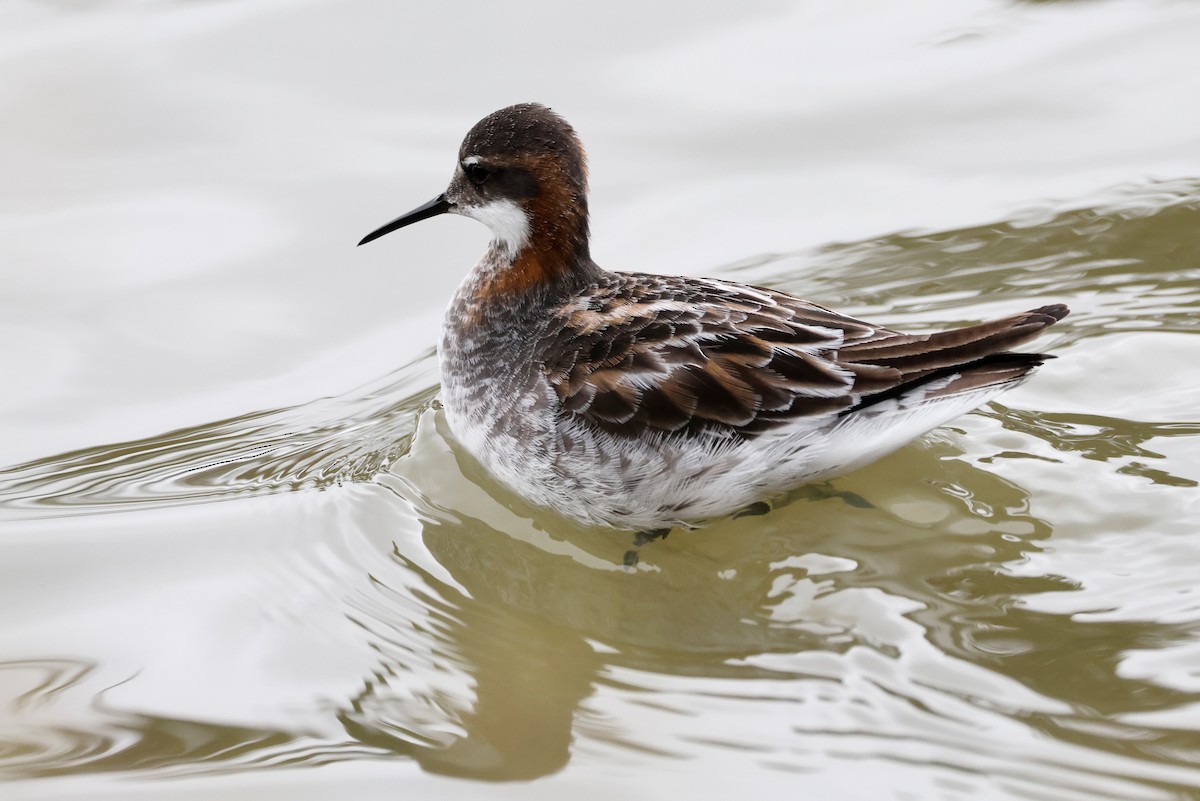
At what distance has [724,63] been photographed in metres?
10.2

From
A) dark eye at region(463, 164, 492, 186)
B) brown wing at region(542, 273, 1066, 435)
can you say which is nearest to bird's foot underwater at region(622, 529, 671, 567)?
brown wing at region(542, 273, 1066, 435)

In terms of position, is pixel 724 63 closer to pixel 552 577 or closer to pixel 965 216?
pixel 965 216

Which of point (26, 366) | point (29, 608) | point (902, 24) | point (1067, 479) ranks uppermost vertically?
point (902, 24)

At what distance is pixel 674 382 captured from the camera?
239 inches

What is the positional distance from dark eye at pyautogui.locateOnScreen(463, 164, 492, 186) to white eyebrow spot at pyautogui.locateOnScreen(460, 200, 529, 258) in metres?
0.12

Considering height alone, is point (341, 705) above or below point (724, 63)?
below

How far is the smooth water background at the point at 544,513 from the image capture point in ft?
17.2

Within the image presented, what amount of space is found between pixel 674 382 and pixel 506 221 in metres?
1.47

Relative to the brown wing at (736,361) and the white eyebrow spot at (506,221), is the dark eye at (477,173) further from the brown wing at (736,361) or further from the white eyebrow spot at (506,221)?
the brown wing at (736,361)

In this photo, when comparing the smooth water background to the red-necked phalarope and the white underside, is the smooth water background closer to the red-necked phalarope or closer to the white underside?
the white underside

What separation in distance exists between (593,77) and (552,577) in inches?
194

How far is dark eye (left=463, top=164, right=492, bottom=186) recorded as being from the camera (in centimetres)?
690

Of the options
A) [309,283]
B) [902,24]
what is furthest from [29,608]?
[902,24]

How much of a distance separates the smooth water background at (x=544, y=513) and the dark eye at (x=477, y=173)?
1.36m
